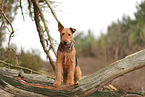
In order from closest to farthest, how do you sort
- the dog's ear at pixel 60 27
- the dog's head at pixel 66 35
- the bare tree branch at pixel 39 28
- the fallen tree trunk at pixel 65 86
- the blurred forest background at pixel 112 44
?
1. the dog's head at pixel 66 35
2. the dog's ear at pixel 60 27
3. the fallen tree trunk at pixel 65 86
4. the bare tree branch at pixel 39 28
5. the blurred forest background at pixel 112 44

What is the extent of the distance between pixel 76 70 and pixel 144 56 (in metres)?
1.28

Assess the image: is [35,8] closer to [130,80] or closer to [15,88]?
→ [15,88]

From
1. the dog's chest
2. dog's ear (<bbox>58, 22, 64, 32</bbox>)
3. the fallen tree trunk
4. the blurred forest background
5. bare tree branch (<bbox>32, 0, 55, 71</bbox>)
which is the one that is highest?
the blurred forest background

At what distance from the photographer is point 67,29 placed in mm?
2064

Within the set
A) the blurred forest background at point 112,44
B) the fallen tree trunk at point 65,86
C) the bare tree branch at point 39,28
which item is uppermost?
the blurred forest background at point 112,44

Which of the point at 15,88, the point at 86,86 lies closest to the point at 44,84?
the point at 15,88

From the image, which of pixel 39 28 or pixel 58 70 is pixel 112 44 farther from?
pixel 58 70

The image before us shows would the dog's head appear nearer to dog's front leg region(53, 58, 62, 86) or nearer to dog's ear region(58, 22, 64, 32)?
dog's ear region(58, 22, 64, 32)

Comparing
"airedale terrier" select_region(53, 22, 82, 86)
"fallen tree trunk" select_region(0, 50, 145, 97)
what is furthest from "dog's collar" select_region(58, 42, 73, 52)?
"fallen tree trunk" select_region(0, 50, 145, 97)

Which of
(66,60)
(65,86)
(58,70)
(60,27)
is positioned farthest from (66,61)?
(60,27)

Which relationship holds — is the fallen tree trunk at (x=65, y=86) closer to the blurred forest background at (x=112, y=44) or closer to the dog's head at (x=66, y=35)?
the dog's head at (x=66, y=35)

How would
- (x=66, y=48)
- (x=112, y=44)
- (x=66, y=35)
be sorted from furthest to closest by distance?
(x=112, y=44)
(x=66, y=48)
(x=66, y=35)

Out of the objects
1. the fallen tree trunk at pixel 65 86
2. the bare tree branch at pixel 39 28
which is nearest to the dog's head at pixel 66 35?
the fallen tree trunk at pixel 65 86

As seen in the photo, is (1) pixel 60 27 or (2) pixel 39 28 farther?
(2) pixel 39 28
